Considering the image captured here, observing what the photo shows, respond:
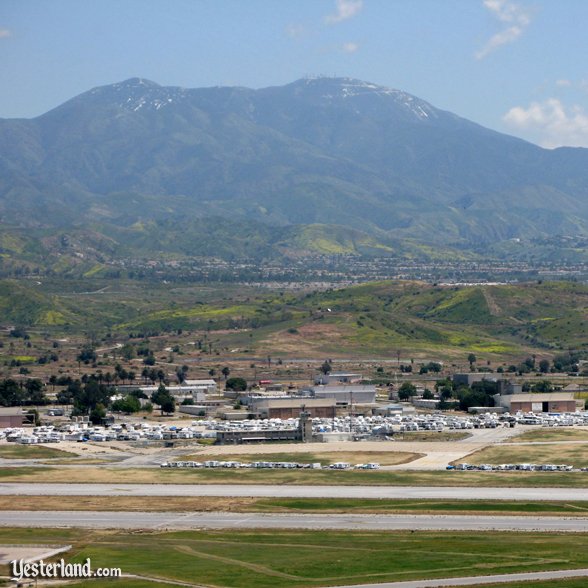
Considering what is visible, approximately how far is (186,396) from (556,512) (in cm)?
9512

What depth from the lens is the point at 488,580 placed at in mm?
71375

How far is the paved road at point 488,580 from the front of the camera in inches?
2724

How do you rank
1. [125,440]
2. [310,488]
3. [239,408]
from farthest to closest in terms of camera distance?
[239,408], [125,440], [310,488]

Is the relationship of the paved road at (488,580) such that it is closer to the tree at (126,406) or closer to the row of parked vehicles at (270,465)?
the row of parked vehicles at (270,465)

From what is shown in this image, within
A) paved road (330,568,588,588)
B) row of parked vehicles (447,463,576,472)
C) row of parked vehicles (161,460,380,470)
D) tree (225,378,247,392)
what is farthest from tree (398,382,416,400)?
paved road (330,568,588,588)

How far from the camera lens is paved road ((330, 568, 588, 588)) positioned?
69.2 metres

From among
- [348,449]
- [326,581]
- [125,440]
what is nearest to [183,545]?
[326,581]

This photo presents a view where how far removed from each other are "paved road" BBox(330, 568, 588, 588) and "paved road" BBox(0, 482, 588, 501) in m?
25.2

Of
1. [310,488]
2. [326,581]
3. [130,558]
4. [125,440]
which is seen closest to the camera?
[326,581]

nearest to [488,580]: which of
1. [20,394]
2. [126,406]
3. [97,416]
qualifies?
[97,416]

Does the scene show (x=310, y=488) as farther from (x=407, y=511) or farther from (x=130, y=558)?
(x=130, y=558)

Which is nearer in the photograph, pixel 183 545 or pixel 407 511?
pixel 183 545

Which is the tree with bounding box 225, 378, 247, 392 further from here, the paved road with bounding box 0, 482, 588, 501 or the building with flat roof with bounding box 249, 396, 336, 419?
the paved road with bounding box 0, 482, 588, 501

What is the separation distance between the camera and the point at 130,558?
76812mm
